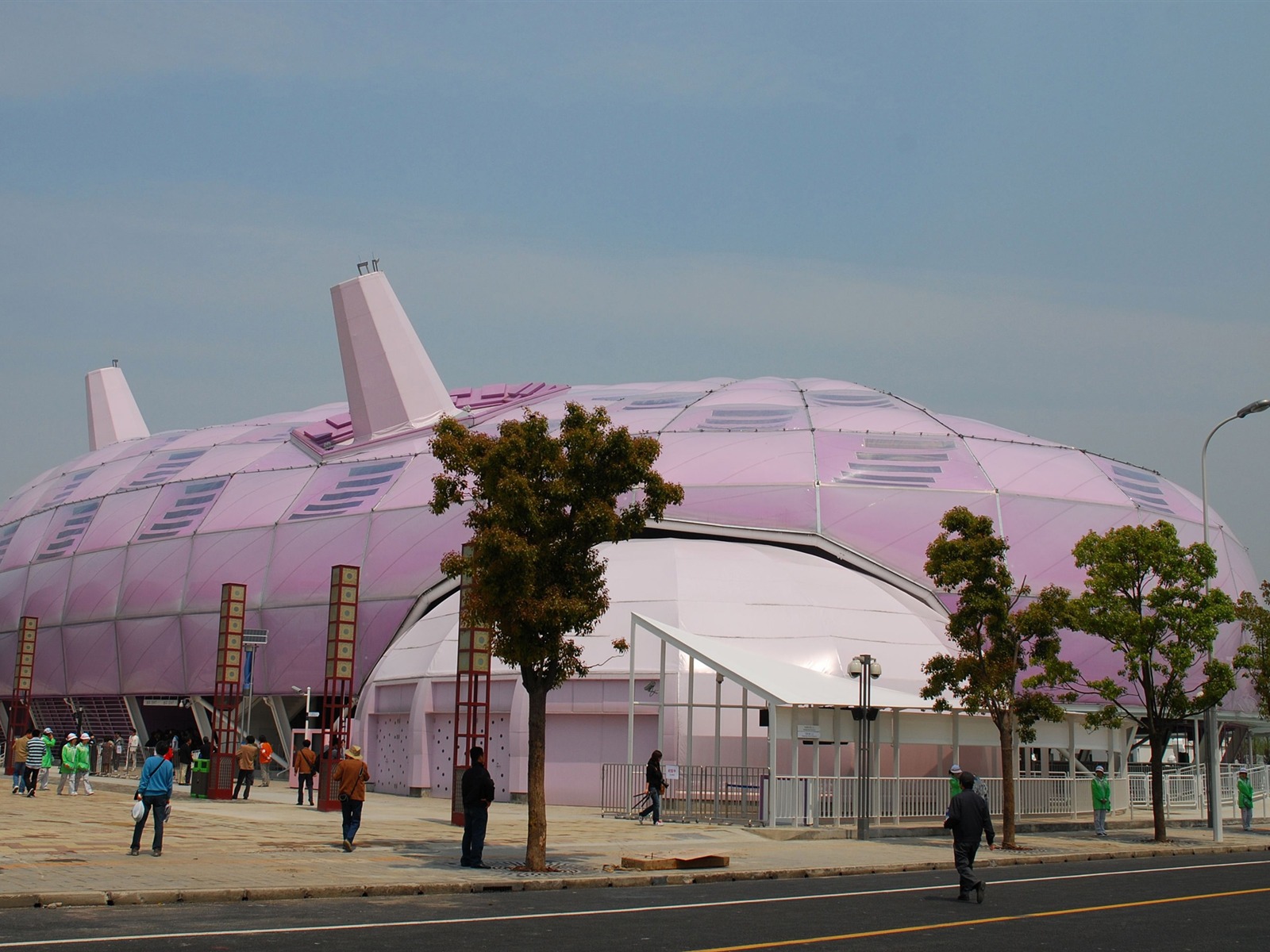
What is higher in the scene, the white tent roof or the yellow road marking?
the white tent roof

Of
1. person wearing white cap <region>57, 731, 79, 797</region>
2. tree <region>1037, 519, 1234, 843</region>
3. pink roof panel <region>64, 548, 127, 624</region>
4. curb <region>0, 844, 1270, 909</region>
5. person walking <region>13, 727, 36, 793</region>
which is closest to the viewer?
curb <region>0, 844, 1270, 909</region>

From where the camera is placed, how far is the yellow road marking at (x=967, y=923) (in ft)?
41.1

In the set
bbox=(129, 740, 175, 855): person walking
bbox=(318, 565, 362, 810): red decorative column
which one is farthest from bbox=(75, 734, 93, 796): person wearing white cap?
bbox=(129, 740, 175, 855): person walking

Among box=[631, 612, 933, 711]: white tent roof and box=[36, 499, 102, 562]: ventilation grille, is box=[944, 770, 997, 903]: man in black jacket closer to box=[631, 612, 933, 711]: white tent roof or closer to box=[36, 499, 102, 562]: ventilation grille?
box=[631, 612, 933, 711]: white tent roof

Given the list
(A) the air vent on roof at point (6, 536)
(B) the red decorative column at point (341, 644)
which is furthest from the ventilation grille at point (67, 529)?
(B) the red decorative column at point (341, 644)

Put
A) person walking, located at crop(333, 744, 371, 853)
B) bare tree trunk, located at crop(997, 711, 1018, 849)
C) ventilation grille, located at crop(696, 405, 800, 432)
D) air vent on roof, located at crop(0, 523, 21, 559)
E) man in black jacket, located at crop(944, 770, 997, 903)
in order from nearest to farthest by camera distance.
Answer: man in black jacket, located at crop(944, 770, 997, 903)
person walking, located at crop(333, 744, 371, 853)
bare tree trunk, located at crop(997, 711, 1018, 849)
ventilation grille, located at crop(696, 405, 800, 432)
air vent on roof, located at crop(0, 523, 21, 559)

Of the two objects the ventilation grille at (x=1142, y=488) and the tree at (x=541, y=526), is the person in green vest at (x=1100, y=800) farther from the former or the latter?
the ventilation grille at (x=1142, y=488)

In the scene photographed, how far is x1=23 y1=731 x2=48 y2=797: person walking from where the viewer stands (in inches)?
1342

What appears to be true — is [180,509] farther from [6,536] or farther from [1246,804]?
[1246,804]

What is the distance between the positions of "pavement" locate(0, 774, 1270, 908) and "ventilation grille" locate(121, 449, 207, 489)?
76.0 feet

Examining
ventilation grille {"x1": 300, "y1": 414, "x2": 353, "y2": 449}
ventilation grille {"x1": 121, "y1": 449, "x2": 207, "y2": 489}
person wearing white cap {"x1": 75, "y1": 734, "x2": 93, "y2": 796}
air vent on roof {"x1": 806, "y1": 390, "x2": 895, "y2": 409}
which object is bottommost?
person wearing white cap {"x1": 75, "y1": 734, "x2": 93, "y2": 796}

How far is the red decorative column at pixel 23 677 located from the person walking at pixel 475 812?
114 feet

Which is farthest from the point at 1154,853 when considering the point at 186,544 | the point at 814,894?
Result: the point at 186,544

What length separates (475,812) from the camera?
67.5 feet
